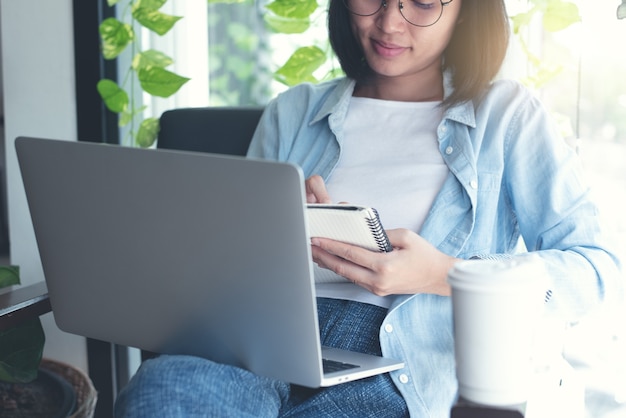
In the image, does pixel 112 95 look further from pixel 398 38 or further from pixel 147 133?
pixel 398 38

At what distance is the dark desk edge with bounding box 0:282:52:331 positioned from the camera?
4.18ft

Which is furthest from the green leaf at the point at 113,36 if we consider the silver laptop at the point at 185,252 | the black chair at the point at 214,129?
the silver laptop at the point at 185,252

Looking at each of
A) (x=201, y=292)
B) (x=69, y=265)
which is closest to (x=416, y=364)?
(x=201, y=292)

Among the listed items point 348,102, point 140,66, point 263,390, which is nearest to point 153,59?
point 140,66

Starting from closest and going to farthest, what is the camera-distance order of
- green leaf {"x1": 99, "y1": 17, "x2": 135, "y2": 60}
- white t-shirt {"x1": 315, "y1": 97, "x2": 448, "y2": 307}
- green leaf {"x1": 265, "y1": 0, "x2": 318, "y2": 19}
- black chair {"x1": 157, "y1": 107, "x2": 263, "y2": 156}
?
1. white t-shirt {"x1": 315, "y1": 97, "x2": 448, "y2": 307}
2. black chair {"x1": 157, "y1": 107, "x2": 263, "y2": 156}
3. green leaf {"x1": 265, "y1": 0, "x2": 318, "y2": 19}
4. green leaf {"x1": 99, "y1": 17, "x2": 135, "y2": 60}

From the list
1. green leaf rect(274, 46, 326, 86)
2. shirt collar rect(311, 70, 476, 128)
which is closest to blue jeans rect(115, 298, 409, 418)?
shirt collar rect(311, 70, 476, 128)

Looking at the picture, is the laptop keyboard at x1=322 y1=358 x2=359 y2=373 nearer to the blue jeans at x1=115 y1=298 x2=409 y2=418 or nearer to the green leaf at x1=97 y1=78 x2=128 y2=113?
the blue jeans at x1=115 y1=298 x2=409 y2=418

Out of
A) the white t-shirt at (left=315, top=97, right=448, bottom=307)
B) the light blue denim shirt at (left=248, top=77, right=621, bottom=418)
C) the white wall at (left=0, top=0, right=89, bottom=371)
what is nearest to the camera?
the light blue denim shirt at (left=248, top=77, right=621, bottom=418)

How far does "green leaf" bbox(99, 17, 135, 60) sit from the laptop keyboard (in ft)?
3.60

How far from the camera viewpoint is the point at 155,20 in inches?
71.4

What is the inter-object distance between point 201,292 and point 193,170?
0.16m

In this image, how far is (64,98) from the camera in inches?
80.8

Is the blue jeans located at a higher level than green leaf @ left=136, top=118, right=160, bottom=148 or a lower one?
lower

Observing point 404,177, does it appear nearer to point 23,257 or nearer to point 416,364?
point 416,364
